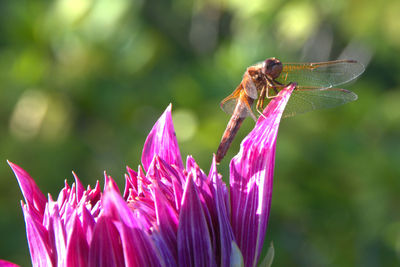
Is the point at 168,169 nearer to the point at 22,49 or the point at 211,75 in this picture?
the point at 211,75

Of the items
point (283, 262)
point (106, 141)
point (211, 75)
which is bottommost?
point (283, 262)

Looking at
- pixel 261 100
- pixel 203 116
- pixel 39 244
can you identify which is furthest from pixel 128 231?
pixel 203 116

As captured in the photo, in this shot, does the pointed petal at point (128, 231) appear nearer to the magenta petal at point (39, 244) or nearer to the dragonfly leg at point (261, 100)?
the magenta petal at point (39, 244)

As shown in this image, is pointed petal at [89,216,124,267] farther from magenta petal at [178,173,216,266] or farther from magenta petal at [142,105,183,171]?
magenta petal at [142,105,183,171]

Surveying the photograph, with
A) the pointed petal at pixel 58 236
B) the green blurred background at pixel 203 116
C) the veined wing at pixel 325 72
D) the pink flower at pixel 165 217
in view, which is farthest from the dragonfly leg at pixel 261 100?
the green blurred background at pixel 203 116

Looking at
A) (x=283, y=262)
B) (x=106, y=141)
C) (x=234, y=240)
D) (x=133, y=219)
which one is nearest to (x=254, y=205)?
(x=234, y=240)

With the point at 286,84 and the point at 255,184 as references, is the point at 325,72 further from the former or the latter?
the point at 255,184

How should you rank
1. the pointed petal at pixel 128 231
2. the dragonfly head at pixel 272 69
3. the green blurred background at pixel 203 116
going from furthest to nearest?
the green blurred background at pixel 203 116 → the dragonfly head at pixel 272 69 → the pointed petal at pixel 128 231
